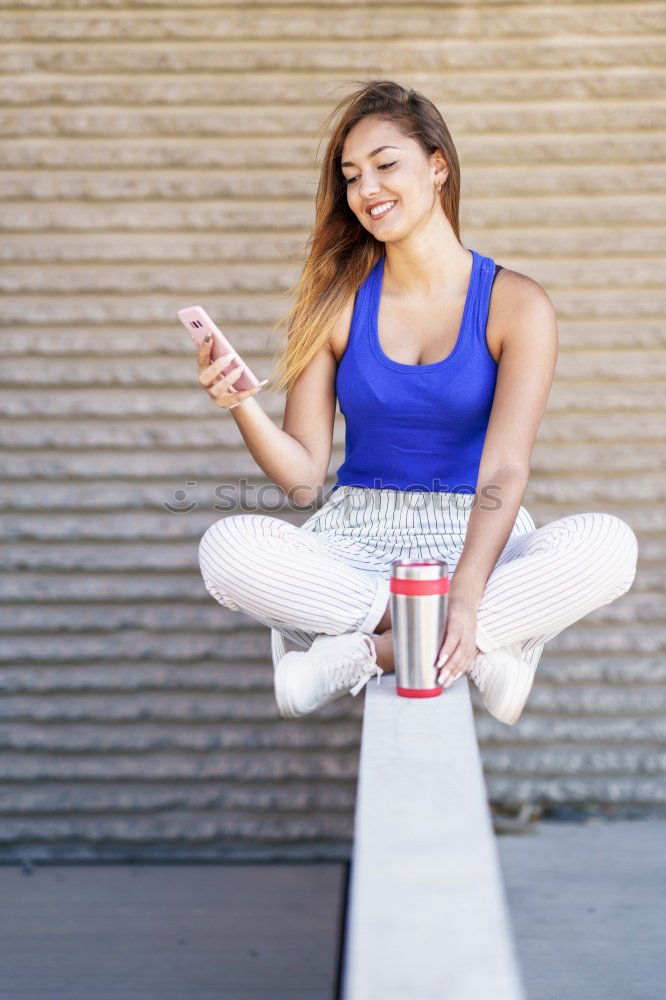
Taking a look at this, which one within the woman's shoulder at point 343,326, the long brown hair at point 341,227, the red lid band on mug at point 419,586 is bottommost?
the red lid band on mug at point 419,586

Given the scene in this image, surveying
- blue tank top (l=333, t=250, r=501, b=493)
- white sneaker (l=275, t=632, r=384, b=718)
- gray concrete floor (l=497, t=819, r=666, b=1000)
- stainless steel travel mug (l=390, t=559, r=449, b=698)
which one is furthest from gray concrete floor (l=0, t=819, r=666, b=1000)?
blue tank top (l=333, t=250, r=501, b=493)

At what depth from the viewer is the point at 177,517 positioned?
11.6 ft

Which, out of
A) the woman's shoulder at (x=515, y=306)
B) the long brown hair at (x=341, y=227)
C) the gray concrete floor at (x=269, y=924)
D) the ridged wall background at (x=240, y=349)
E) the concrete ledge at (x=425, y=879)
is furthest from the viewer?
the ridged wall background at (x=240, y=349)

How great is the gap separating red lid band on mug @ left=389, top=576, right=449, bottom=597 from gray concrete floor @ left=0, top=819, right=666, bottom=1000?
1.22m

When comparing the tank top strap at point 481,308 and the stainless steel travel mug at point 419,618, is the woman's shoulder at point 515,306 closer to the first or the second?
the tank top strap at point 481,308

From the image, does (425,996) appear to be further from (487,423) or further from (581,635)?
(581,635)

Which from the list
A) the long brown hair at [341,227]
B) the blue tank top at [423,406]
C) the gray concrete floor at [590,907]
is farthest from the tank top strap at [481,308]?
the gray concrete floor at [590,907]

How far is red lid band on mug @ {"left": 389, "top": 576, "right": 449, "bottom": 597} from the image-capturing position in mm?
1795

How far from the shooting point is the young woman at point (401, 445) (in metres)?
2.07

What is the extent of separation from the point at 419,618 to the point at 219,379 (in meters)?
0.71

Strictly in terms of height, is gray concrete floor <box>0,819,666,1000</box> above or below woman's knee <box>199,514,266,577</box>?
below

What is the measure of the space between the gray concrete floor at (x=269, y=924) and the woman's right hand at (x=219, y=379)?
143 centimetres

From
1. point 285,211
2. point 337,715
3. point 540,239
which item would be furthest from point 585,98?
point 337,715

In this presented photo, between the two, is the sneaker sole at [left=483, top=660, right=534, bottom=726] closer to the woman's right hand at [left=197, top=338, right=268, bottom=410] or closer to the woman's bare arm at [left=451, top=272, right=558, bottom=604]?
the woman's bare arm at [left=451, top=272, right=558, bottom=604]
